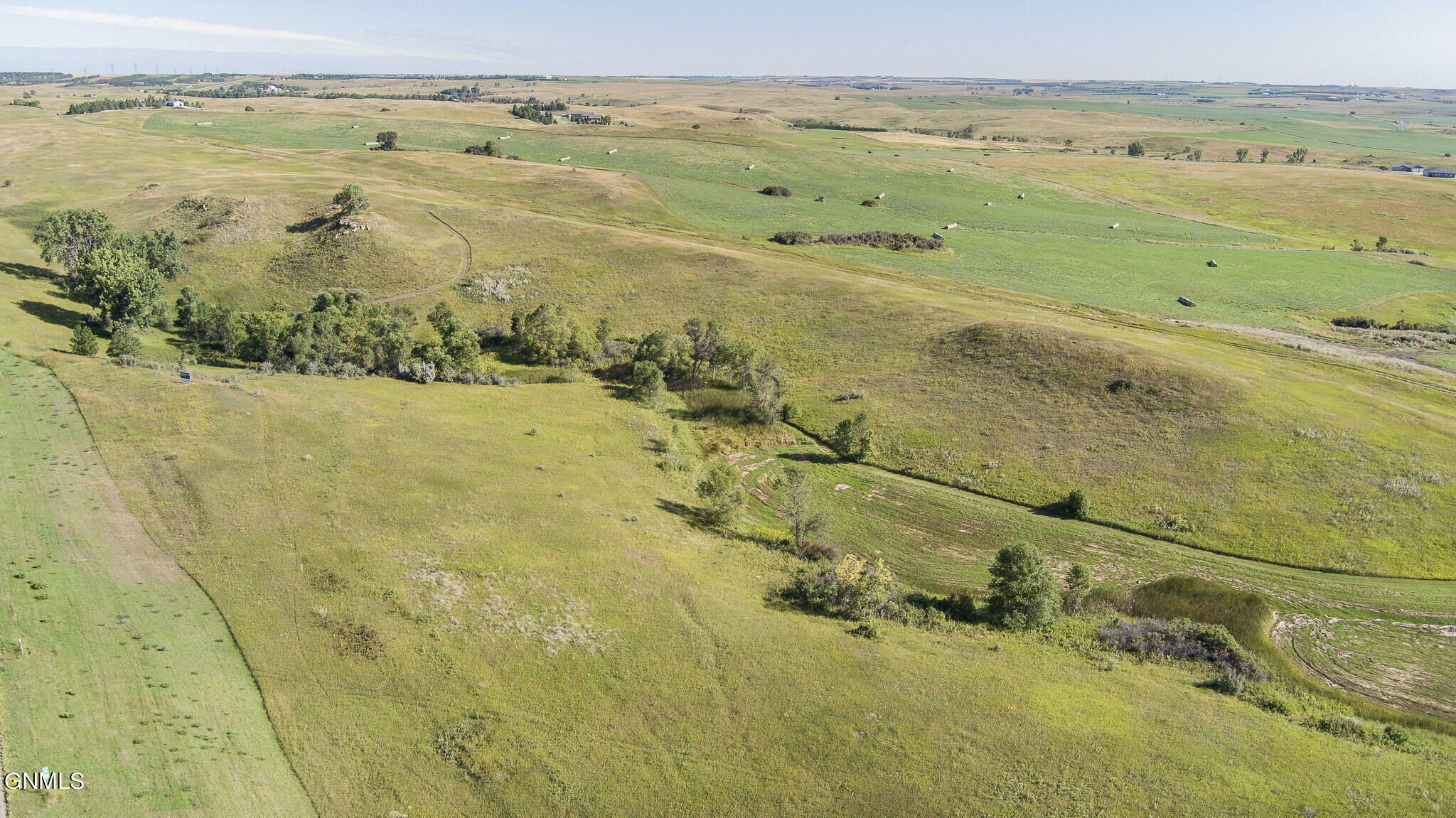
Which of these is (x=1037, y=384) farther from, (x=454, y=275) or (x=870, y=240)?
(x=454, y=275)

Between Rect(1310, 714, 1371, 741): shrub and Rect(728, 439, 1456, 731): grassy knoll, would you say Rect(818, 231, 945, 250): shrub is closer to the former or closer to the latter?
Rect(728, 439, 1456, 731): grassy knoll

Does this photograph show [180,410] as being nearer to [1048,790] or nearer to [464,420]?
[464,420]

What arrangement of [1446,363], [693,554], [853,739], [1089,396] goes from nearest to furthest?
[853,739] < [693,554] < [1089,396] < [1446,363]

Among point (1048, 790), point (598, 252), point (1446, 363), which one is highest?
point (598, 252)

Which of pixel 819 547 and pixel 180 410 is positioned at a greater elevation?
pixel 180 410

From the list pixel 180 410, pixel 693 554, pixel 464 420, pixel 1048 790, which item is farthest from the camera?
pixel 464 420

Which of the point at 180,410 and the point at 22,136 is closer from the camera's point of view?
the point at 180,410

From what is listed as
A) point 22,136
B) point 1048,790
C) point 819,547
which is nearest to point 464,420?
point 819,547

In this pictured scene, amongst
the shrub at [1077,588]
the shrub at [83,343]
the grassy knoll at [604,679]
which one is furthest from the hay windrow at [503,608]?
the shrub at [83,343]

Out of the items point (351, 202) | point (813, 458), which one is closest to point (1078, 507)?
point (813, 458)

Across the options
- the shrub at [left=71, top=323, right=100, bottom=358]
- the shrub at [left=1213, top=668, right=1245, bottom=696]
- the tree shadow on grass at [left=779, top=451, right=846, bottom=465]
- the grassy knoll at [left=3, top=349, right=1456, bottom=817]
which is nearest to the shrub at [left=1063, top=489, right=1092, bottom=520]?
the grassy knoll at [left=3, top=349, right=1456, bottom=817]
